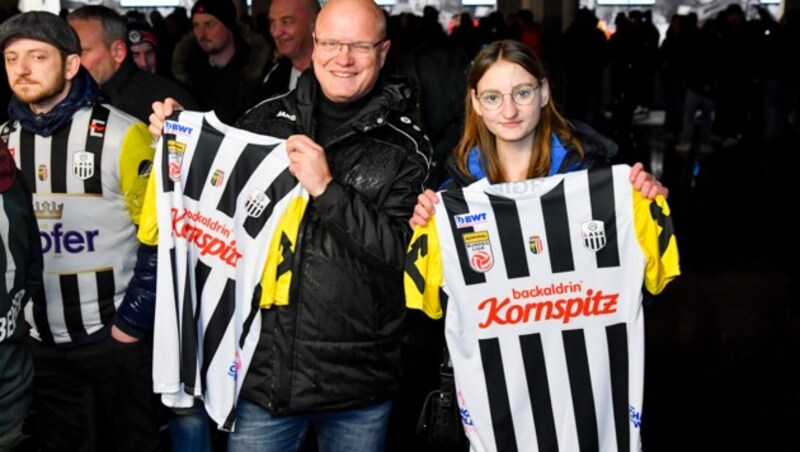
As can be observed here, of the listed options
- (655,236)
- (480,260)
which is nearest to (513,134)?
(480,260)

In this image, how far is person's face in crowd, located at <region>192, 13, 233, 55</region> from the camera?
5.75 meters

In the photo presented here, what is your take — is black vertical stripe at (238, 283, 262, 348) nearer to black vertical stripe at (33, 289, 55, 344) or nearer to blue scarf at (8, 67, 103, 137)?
black vertical stripe at (33, 289, 55, 344)

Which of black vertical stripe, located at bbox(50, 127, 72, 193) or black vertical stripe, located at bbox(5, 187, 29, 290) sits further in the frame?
black vertical stripe, located at bbox(50, 127, 72, 193)

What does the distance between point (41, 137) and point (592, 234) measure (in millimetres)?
1772

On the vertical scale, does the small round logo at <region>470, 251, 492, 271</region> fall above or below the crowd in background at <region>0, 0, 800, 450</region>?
above

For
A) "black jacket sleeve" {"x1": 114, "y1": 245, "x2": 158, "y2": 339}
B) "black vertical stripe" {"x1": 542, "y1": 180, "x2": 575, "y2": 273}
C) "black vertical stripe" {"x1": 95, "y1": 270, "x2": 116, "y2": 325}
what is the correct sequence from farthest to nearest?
"black vertical stripe" {"x1": 95, "y1": 270, "x2": 116, "y2": 325} → "black jacket sleeve" {"x1": 114, "y1": 245, "x2": 158, "y2": 339} → "black vertical stripe" {"x1": 542, "y1": 180, "x2": 575, "y2": 273}

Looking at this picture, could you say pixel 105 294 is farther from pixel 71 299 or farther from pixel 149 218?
pixel 149 218

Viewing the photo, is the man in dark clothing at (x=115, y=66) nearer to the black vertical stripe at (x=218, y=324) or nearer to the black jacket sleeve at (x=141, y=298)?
the black jacket sleeve at (x=141, y=298)

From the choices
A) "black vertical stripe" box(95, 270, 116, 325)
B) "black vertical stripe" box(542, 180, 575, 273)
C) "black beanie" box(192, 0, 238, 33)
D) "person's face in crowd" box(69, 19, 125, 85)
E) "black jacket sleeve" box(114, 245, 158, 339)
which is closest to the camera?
"black vertical stripe" box(542, 180, 575, 273)

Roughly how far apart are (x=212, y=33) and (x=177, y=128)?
2.66 m

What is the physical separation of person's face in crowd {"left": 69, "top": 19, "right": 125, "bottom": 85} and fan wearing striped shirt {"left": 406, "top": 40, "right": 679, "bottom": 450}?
6.12 ft

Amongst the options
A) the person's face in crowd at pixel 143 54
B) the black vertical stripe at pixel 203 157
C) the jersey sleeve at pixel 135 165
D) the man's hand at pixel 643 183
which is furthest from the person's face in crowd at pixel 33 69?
the person's face in crowd at pixel 143 54

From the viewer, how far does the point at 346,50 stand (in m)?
2.98

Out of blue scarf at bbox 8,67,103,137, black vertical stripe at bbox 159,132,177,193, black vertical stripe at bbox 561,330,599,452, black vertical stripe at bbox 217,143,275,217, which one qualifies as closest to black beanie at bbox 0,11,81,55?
blue scarf at bbox 8,67,103,137
